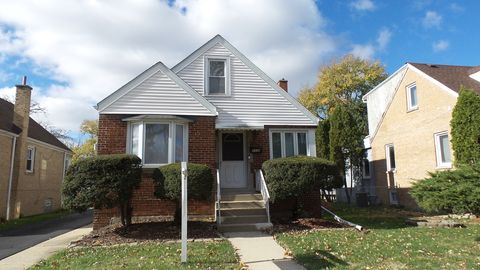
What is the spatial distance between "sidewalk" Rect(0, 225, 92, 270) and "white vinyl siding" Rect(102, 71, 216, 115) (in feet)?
14.7

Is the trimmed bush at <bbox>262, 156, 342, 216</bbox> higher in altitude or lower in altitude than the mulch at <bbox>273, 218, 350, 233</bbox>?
higher

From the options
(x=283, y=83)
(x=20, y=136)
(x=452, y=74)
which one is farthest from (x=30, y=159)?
(x=452, y=74)

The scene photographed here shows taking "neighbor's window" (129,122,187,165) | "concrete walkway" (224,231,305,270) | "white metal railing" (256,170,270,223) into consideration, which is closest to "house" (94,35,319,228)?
"neighbor's window" (129,122,187,165)

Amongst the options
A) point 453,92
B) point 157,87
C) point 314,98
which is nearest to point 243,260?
point 157,87

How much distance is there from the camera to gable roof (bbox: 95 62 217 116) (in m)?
13.4

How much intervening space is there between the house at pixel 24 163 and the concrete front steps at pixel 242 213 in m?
12.3

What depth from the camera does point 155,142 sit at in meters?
13.3

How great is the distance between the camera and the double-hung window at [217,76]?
15.6 metres

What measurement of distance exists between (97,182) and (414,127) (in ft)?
49.5

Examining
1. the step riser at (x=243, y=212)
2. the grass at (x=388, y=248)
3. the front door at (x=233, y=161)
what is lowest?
the grass at (x=388, y=248)

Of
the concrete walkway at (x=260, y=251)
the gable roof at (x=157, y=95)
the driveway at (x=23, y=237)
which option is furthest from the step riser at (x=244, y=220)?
the driveway at (x=23, y=237)

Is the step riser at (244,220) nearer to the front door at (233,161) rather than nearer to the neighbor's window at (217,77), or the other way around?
the front door at (233,161)

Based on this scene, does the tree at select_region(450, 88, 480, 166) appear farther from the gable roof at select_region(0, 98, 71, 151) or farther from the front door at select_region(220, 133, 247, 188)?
the gable roof at select_region(0, 98, 71, 151)

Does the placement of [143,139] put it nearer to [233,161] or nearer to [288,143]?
[233,161]
